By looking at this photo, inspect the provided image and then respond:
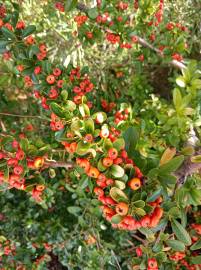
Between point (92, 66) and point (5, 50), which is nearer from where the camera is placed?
point (5, 50)

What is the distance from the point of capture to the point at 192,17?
146 inches

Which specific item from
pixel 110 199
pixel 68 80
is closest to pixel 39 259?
pixel 68 80

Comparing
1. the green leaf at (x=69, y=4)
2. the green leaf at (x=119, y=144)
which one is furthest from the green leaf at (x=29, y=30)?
the green leaf at (x=119, y=144)

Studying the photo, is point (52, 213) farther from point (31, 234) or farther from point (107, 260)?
point (107, 260)

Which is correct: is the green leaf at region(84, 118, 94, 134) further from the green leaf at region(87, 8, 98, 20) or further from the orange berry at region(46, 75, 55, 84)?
the green leaf at region(87, 8, 98, 20)

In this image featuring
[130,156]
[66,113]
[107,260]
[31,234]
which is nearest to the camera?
[130,156]

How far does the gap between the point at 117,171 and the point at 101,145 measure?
0.53 feet

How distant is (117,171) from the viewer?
1.36 meters

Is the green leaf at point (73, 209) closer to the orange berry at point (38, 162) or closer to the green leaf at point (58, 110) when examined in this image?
the orange berry at point (38, 162)

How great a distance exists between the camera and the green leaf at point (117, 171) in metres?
1.35

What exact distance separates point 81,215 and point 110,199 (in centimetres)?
163

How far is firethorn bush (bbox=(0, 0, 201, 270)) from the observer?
145cm

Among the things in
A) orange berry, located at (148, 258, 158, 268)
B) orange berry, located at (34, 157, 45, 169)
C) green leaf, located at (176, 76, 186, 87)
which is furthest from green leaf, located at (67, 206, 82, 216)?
green leaf, located at (176, 76, 186, 87)

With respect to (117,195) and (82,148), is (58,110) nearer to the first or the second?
(82,148)
